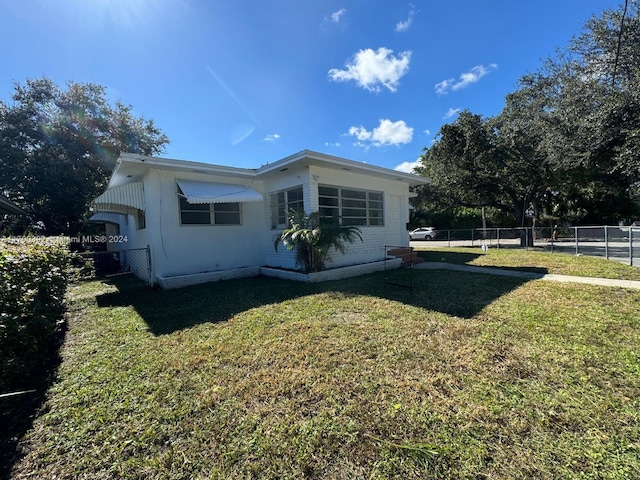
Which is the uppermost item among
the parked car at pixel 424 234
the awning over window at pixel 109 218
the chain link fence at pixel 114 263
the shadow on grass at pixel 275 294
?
the awning over window at pixel 109 218

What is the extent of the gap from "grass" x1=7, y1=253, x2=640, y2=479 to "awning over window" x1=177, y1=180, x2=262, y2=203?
3810mm

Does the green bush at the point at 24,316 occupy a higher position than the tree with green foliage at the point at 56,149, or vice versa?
the tree with green foliage at the point at 56,149

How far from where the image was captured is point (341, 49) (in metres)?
11.4

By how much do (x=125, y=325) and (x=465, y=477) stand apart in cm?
563

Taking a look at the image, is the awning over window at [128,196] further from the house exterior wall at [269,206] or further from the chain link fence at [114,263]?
the house exterior wall at [269,206]

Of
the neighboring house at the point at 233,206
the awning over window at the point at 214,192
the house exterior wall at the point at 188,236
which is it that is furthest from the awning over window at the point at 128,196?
the awning over window at the point at 214,192

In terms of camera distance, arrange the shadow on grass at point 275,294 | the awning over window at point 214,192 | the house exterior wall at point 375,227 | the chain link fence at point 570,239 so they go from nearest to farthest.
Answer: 1. the shadow on grass at point 275,294
2. the awning over window at point 214,192
3. the house exterior wall at point 375,227
4. the chain link fence at point 570,239

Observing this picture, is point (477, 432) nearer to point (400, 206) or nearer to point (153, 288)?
point (153, 288)

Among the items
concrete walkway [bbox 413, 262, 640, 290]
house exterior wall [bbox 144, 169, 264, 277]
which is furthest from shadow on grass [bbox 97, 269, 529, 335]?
house exterior wall [bbox 144, 169, 264, 277]

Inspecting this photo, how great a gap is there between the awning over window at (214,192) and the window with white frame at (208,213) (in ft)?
1.71

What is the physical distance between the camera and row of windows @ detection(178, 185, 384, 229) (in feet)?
29.8

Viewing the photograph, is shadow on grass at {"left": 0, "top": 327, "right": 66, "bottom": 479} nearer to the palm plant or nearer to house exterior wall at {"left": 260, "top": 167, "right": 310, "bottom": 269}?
the palm plant

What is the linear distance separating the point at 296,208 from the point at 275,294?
141 inches

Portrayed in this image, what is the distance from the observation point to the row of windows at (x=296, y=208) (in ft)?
29.8
